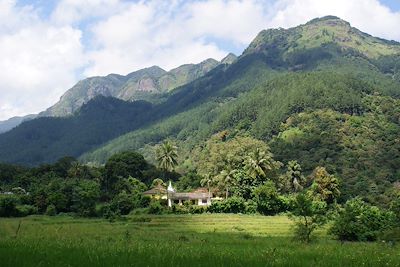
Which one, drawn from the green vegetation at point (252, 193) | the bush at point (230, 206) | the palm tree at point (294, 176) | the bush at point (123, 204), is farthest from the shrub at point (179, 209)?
the palm tree at point (294, 176)

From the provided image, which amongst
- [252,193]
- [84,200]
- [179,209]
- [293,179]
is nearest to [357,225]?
[252,193]

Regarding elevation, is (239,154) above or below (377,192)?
above

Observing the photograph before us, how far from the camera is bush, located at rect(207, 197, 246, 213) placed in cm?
8162

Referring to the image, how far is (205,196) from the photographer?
102000 mm

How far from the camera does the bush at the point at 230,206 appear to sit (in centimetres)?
8162

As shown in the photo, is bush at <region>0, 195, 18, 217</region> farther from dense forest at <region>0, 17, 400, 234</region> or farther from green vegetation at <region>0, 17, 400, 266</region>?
dense forest at <region>0, 17, 400, 234</region>

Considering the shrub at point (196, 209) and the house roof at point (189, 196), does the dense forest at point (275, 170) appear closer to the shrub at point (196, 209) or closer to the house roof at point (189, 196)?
the shrub at point (196, 209)

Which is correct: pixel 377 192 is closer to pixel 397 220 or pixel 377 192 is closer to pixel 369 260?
pixel 397 220

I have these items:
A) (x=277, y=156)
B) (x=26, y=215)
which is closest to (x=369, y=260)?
(x=26, y=215)

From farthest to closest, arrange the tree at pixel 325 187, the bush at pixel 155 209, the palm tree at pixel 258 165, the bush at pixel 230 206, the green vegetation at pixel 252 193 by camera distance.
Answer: the tree at pixel 325 187
the palm tree at pixel 258 165
the bush at pixel 230 206
the bush at pixel 155 209
the green vegetation at pixel 252 193

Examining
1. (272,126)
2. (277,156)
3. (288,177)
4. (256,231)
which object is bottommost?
(256,231)

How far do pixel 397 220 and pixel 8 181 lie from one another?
98.6 meters

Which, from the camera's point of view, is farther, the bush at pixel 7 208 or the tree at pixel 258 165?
the tree at pixel 258 165

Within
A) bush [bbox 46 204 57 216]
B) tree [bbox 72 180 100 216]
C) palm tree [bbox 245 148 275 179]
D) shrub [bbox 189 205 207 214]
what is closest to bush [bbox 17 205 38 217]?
bush [bbox 46 204 57 216]
